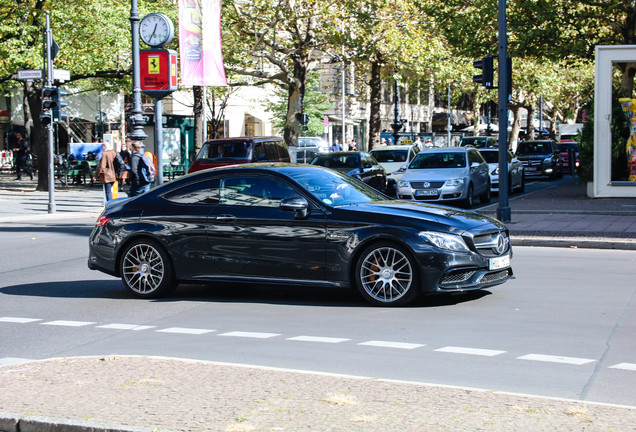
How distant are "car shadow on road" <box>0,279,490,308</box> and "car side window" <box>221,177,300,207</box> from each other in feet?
3.01

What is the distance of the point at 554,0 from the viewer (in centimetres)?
2928

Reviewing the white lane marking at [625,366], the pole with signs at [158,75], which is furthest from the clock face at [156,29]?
the white lane marking at [625,366]

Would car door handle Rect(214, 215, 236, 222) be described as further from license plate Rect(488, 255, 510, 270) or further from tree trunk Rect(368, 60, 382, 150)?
tree trunk Rect(368, 60, 382, 150)

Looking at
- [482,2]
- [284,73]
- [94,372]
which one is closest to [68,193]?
[284,73]

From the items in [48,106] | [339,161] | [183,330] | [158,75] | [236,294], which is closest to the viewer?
[183,330]

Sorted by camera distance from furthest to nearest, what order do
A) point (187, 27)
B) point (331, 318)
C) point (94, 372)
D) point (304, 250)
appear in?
point (187, 27) < point (304, 250) < point (331, 318) < point (94, 372)

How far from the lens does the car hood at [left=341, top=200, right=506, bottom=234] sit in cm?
929

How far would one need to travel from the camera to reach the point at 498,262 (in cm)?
955

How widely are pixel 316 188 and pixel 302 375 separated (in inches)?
161

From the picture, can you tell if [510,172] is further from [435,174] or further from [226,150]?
[226,150]

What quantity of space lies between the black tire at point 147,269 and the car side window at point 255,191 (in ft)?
3.24

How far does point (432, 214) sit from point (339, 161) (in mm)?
17384

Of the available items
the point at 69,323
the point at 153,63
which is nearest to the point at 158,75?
the point at 153,63

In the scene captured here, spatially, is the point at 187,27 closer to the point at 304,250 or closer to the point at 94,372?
the point at 304,250
